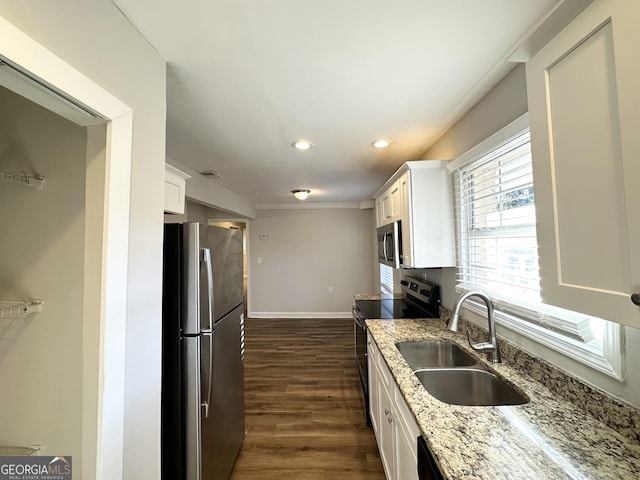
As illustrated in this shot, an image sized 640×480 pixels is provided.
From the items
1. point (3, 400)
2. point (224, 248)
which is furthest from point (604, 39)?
point (3, 400)

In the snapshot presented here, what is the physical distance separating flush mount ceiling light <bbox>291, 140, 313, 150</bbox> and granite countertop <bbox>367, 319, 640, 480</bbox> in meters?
1.92

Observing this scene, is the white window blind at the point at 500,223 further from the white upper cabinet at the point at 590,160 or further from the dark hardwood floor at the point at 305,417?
the dark hardwood floor at the point at 305,417

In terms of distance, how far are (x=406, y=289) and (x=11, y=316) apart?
9.89ft

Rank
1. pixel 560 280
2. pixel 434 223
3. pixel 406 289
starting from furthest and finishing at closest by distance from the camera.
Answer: pixel 406 289, pixel 434 223, pixel 560 280

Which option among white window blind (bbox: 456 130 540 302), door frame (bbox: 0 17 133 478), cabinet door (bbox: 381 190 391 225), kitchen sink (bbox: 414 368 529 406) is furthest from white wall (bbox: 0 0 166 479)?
cabinet door (bbox: 381 190 391 225)

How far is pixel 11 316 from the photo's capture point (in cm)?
105

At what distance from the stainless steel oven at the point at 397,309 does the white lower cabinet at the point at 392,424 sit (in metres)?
0.33

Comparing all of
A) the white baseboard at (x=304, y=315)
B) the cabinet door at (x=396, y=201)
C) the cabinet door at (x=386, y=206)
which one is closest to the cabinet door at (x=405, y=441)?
the cabinet door at (x=396, y=201)

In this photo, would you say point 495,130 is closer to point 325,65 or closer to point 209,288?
point 325,65

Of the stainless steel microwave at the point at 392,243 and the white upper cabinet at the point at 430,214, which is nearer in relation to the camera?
the white upper cabinet at the point at 430,214

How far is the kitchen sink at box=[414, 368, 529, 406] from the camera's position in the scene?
141cm

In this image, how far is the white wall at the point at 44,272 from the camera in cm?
106

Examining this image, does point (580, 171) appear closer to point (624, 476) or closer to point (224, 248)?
point (624, 476)

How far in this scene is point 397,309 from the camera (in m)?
2.74
